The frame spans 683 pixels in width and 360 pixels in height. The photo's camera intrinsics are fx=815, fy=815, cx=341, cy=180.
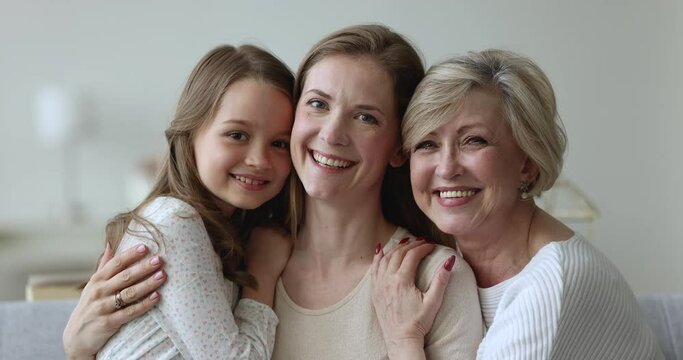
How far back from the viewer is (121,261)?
1667 millimetres

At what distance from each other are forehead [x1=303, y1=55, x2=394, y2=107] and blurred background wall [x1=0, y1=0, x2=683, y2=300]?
2903 millimetres

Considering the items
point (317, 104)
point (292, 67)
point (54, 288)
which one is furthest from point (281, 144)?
point (292, 67)

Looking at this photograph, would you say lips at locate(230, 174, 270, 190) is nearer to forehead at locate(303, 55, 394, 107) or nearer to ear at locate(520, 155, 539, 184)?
Result: forehead at locate(303, 55, 394, 107)

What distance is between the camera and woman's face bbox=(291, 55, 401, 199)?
1651mm

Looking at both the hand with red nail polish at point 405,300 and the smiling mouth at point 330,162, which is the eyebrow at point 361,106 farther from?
the hand with red nail polish at point 405,300

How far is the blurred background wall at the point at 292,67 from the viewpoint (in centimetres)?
445

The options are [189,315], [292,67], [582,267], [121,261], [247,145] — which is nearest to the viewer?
[582,267]

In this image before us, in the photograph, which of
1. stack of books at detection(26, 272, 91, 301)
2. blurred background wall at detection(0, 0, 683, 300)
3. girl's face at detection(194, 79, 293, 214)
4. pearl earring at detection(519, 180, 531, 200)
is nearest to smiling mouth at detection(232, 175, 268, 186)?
girl's face at detection(194, 79, 293, 214)

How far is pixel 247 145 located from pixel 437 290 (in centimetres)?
52

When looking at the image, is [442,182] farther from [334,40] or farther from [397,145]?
[334,40]

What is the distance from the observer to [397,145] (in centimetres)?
174

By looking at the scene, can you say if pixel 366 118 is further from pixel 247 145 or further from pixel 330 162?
pixel 247 145

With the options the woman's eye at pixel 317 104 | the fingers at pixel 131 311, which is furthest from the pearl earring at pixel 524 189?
the fingers at pixel 131 311

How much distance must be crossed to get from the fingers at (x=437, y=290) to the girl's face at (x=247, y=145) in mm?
426
